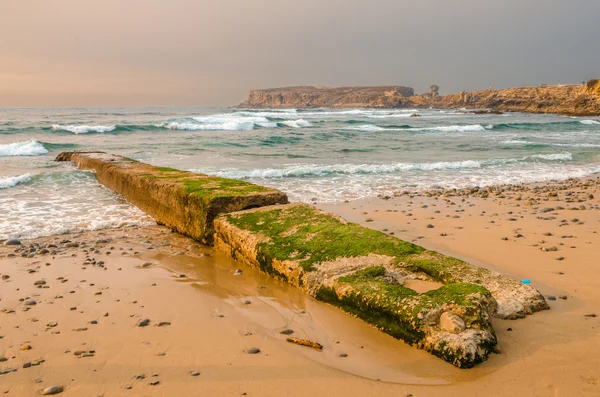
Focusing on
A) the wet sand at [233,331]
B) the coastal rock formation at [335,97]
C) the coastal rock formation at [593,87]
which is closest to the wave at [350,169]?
the wet sand at [233,331]

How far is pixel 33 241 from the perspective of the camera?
6.12 m

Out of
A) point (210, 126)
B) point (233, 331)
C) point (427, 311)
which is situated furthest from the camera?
point (210, 126)

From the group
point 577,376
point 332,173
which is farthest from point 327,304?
point 332,173

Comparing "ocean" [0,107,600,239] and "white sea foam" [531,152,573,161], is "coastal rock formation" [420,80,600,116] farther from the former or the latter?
"ocean" [0,107,600,239]

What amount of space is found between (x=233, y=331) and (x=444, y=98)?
12919 cm

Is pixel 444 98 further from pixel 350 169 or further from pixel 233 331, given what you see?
pixel 233 331

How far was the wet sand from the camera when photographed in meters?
2.75

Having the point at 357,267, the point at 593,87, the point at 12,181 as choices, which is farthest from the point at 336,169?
the point at 593,87

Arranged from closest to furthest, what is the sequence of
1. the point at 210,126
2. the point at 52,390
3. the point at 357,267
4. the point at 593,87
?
the point at 52,390 → the point at 357,267 → the point at 210,126 → the point at 593,87

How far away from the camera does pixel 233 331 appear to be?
11.6 ft

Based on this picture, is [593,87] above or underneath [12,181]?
above

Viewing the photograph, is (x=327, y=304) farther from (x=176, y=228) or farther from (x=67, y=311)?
(x=176, y=228)

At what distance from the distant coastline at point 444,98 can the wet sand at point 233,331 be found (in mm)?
65722

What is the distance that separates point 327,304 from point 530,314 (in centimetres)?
167
